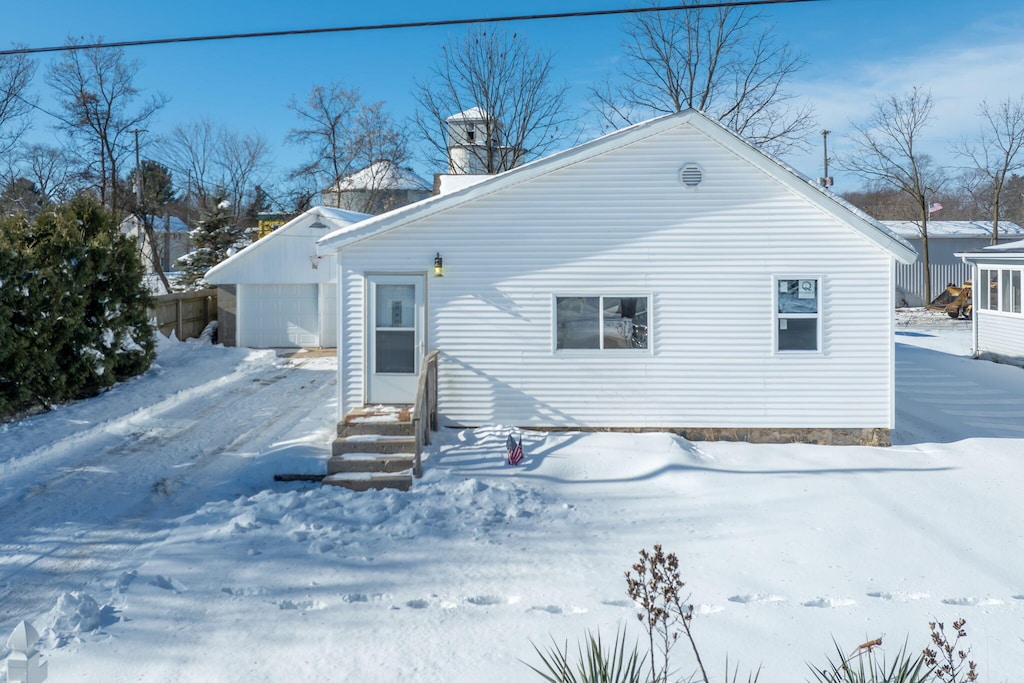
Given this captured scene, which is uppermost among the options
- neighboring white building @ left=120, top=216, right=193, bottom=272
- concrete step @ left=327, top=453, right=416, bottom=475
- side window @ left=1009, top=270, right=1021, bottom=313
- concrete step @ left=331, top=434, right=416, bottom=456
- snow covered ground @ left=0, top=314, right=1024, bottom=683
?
neighboring white building @ left=120, top=216, right=193, bottom=272

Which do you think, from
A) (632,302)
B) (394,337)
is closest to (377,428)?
(394,337)

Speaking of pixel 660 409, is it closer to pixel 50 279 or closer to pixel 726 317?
pixel 726 317

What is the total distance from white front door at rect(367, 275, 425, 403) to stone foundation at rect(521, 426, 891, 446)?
107 inches

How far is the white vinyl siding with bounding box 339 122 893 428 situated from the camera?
37.6 feet

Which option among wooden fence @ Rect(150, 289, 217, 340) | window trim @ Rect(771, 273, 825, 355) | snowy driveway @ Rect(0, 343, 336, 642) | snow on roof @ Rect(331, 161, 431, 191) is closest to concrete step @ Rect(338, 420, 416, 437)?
snowy driveway @ Rect(0, 343, 336, 642)

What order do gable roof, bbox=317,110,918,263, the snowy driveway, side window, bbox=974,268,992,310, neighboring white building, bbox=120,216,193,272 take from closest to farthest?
the snowy driveway → gable roof, bbox=317,110,918,263 → side window, bbox=974,268,992,310 → neighboring white building, bbox=120,216,193,272

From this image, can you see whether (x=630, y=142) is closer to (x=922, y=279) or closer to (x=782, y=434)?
(x=782, y=434)

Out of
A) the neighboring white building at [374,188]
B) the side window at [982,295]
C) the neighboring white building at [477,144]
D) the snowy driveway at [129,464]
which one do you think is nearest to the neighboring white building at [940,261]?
the side window at [982,295]

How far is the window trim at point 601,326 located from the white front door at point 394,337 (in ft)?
6.26

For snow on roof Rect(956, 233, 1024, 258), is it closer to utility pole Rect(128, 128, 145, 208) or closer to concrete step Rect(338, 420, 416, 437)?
concrete step Rect(338, 420, 416, 437)

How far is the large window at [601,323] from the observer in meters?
11.6

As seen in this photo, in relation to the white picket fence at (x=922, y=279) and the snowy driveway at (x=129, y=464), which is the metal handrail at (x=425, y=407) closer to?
the snowy driveway at (x=129, y=464)

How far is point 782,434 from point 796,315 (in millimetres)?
1723

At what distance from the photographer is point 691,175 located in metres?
11.5
